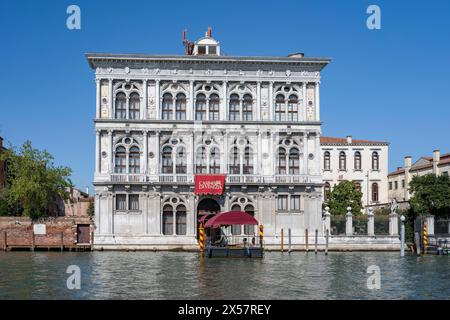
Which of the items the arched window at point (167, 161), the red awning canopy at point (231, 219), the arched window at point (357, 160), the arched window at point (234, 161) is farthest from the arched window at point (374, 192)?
the red awning canopy at point (231, 219)

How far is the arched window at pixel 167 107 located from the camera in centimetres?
4925

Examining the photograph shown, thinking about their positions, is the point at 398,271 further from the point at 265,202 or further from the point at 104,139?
the point at 104,139

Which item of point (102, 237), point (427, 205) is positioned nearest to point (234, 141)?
point (102, 237)

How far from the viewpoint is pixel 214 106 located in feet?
163

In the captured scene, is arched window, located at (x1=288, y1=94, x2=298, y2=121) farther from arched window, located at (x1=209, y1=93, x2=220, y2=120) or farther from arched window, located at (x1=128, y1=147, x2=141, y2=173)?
arched window, located at (x1=128, y1=147, x2=141, y2=173)

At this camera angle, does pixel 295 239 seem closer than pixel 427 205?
Yes

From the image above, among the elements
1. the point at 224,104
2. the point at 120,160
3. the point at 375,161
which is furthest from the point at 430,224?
the point at 120,160

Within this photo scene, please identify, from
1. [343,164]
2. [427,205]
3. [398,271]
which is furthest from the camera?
[343,164]

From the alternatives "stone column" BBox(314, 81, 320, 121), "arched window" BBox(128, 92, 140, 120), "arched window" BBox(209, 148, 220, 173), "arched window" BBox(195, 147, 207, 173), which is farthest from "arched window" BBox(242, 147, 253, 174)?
"arched window" BBox(128, 92, 140, 120)

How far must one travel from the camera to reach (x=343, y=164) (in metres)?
67.6

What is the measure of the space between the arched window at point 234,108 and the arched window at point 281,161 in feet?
12.6

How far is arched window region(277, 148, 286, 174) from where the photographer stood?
4966 centimetres

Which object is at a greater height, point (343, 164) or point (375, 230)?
point (343, 164)

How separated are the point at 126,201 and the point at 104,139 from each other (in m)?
4.51
